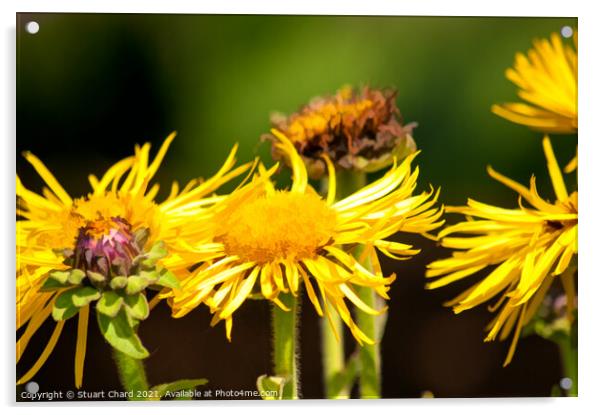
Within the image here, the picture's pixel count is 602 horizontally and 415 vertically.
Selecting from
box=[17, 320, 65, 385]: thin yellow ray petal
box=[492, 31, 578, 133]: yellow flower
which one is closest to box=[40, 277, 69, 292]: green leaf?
box=[17, 320, 65, 385]: thin yellow ray petal

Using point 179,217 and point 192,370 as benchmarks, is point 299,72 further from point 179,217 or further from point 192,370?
point 192,370

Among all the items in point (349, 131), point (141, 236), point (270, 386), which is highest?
point (349, 131)

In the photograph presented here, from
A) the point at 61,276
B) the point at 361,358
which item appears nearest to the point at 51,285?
the point at 61,276

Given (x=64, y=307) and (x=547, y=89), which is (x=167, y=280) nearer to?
(x=64, y=307)

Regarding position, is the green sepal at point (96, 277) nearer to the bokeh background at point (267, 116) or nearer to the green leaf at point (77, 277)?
the green leaf at point (77, 277)

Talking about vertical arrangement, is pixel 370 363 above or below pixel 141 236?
below

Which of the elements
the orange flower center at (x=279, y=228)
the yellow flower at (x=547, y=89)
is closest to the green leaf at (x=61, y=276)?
the orange flower center at (x=279, y=228)
